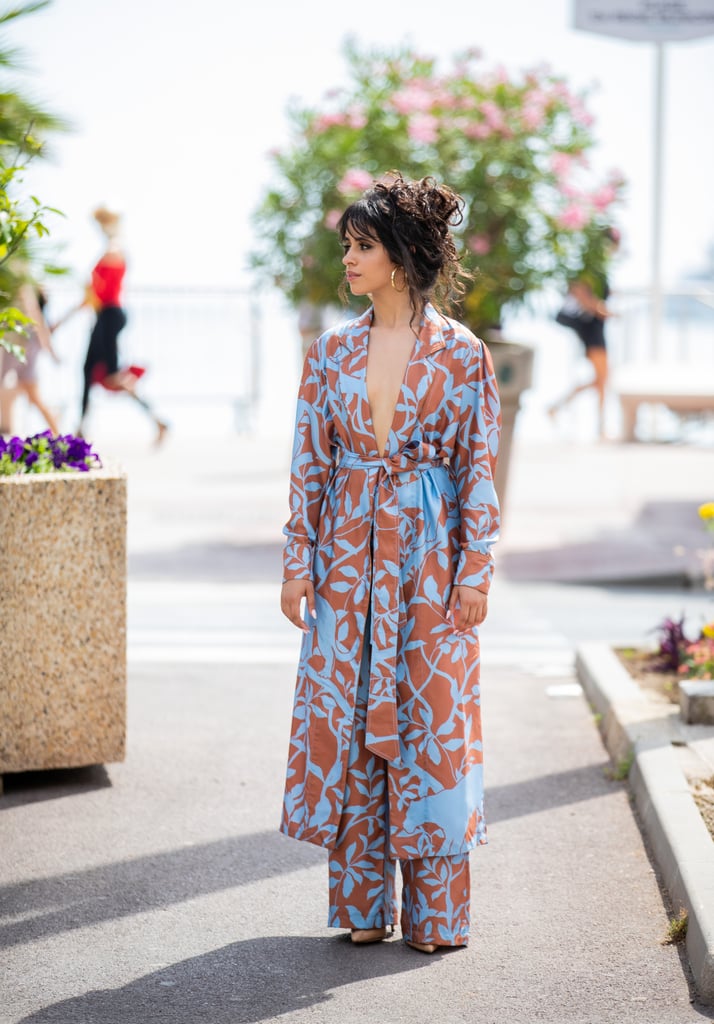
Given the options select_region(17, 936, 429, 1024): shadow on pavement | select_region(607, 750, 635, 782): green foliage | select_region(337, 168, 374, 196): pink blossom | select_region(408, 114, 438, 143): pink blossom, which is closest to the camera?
select_region(17, 936, 429, 1024): shadow on pavement

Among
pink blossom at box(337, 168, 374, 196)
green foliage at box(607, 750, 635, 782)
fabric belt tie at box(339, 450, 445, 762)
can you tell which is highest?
pink blossom at box(337, 168, 374, 196)

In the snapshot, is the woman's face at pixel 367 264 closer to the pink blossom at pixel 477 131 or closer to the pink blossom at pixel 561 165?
the pink blossom at pixel 477 131

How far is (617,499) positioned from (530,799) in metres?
7.82

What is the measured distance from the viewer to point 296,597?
12.4 ft

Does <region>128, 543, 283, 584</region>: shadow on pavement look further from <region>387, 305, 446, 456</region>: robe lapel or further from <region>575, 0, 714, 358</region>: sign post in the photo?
<region>387, 305, 446, 456</region>: robe lapel

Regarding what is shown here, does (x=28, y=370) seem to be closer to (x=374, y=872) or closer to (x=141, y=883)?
(x=141, y=883)

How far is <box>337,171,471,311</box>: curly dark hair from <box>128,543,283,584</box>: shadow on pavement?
5.74 meters

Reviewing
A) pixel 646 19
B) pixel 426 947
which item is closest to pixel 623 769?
pixel 426 947

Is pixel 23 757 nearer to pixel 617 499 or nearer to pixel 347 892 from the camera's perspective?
pixel 347 892

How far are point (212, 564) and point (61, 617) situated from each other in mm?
4805

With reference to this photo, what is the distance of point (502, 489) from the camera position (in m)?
10.2

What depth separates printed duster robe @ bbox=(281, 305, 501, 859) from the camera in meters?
3.75

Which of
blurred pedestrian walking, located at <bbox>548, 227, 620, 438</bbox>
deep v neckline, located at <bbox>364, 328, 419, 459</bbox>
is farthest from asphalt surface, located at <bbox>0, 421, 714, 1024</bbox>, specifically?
blurred pedestrian walking, located at <bbox>548, 227, 620, 438</bbox>

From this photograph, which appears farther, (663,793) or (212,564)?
(212,564)
